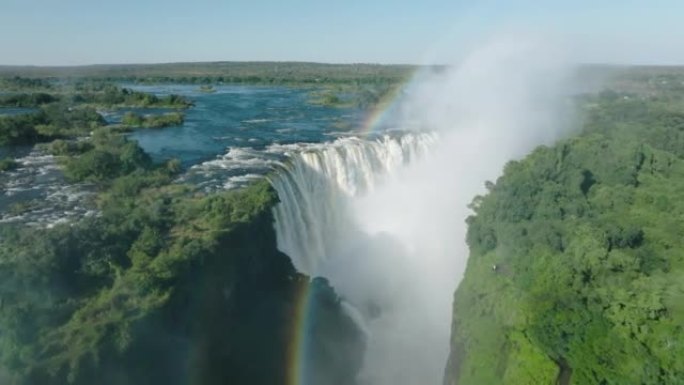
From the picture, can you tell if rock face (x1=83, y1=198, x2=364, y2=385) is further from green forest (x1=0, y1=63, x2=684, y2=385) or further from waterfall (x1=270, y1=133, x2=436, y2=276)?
waterfall (x1=270, y1=133, x2=436, y2=276)

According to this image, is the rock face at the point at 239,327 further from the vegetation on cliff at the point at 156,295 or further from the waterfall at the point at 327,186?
the waterfall at the point at 327,186

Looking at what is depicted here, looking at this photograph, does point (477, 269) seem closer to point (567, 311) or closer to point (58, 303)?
point (567, 311)

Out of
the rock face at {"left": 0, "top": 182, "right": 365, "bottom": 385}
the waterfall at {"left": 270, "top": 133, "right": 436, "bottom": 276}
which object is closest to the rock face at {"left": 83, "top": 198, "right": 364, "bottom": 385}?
the rock face at {"left": 0, "top": 182, "right": 365, "bottom": 385}

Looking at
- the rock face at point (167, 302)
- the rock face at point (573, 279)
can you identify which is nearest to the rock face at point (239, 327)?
the rock face at point (167, 302)

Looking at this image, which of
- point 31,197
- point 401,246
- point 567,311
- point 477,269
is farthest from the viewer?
point 401,246

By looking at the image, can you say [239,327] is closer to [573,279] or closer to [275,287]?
[275,287]

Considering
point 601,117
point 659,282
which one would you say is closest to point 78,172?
point 659,282

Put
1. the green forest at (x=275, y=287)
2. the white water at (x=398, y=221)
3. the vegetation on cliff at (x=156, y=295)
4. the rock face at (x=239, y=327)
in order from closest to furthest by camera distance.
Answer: the vegetation on cliff at (x=156, y=295), the green forest at (x=275, y=287), the rock face at (x=239, y=327), the white water at (x=398, y=221)
